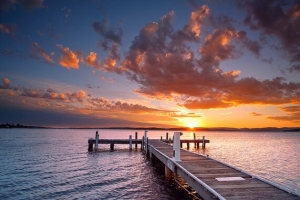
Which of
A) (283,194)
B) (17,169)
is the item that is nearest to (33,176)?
(17,169)

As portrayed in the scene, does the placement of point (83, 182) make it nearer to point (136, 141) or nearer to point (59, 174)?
point (59, 174)

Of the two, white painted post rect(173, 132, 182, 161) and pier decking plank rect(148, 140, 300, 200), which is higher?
white painted post rect(173, 132, 182, 161)

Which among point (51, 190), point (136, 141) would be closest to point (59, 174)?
point (51, 190)

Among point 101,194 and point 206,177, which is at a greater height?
point 206,177

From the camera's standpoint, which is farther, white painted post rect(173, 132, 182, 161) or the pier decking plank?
white painted post rect(173, 132, 182, 161)

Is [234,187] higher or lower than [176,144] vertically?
lower

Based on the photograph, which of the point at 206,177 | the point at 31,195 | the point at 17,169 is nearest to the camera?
the point at 206,177

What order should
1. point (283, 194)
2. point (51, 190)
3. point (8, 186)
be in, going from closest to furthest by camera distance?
point (283, 194), point (51, 190), point (8, 186)

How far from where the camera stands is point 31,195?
1115 centimetres

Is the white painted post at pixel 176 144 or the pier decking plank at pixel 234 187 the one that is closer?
the pier decking plank at pixel 234 187

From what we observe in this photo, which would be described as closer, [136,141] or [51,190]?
[51,190]

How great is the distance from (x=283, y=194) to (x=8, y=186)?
45.2ft

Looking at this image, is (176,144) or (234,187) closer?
(234,187)

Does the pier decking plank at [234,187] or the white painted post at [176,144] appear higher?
the white painted post at [176,144]
